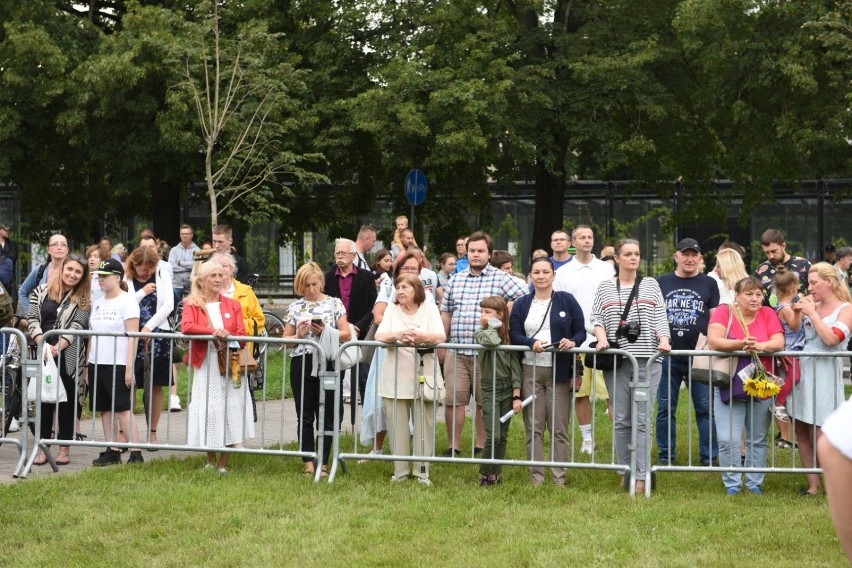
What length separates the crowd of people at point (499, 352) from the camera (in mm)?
8859

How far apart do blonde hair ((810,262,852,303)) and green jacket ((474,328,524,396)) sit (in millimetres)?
2271

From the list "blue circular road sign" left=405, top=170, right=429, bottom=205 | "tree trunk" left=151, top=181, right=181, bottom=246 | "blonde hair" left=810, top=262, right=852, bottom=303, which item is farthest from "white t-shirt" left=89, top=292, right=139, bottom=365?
"tree trunk" left=151, top=181, right=181, bottom=246

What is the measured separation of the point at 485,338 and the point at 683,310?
1.84m

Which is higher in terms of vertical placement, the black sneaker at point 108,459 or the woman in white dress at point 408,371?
the woman in white dress at point 408,371

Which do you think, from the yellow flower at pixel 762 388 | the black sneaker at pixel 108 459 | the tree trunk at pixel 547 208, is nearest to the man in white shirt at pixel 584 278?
the yellow flower at pixel 762 388

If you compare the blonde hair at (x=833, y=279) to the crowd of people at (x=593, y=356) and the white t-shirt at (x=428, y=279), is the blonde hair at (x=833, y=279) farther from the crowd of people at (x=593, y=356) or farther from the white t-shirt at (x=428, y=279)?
the white t-shirt at (x=428, y=279)

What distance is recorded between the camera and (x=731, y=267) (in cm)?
1020

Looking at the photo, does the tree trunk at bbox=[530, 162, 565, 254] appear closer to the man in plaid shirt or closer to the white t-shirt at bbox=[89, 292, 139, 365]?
the man in plaid shirt

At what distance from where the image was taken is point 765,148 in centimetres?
2308

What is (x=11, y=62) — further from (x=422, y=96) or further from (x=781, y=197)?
(x=781, y=197)

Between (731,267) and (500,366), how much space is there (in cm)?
240

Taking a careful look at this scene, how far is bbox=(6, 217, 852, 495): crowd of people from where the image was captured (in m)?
8.86

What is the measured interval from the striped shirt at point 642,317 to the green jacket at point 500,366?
669 mm

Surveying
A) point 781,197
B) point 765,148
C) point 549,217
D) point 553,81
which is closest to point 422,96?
point 553,81
